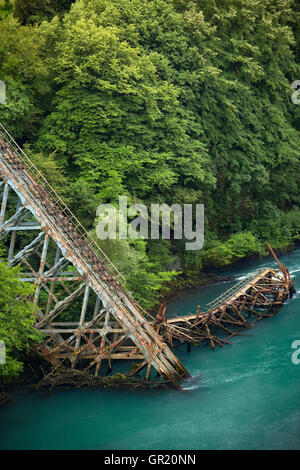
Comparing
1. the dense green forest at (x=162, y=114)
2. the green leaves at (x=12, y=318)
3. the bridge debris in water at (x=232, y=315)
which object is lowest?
the bridge debris in water at (x=232, y=315)

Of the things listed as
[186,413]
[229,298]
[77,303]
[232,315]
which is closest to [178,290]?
[232,315]

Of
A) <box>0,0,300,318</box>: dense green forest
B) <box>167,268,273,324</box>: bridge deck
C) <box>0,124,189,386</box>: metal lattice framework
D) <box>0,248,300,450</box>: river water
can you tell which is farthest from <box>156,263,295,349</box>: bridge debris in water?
<box>0,0,300,318</box>: dense green forest

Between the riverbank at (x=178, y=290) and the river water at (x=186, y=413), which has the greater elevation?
the riverbank at (x=178, y=290)

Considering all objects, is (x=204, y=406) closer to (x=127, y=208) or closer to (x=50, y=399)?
(x=50, y=399)

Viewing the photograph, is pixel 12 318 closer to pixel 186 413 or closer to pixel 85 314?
pixel 85 314

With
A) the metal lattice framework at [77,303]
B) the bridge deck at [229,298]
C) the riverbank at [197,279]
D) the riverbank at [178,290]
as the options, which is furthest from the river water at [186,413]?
the riverbank at [197,279]

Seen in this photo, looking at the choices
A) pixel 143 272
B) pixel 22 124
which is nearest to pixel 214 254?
pixel 143 272

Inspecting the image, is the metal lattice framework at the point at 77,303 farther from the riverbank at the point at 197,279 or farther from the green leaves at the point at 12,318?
the riverbank at the point at 197,279
